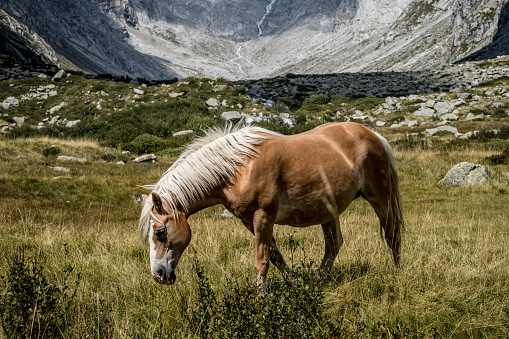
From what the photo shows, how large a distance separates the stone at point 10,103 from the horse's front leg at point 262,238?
36.8 meters

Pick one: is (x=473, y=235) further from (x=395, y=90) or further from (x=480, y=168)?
(x=395, y=90)

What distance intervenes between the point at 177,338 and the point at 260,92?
42.2 m

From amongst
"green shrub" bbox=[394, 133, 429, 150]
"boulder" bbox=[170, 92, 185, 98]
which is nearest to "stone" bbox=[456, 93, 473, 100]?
"green shrub" bbox=[394, 133, 429, 150]

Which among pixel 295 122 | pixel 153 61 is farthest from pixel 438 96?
pixel 153 61

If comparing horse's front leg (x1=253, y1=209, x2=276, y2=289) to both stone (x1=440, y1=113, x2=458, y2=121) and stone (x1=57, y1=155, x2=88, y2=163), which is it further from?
stone (x1=440, y1=113, x2=458, y2=121)

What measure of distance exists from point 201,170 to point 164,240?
0.85 metres

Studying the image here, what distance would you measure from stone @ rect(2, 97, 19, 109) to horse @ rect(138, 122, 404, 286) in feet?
118

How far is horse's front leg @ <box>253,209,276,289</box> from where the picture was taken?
3787 millimetres

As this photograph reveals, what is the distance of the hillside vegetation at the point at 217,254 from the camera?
3.09 meters

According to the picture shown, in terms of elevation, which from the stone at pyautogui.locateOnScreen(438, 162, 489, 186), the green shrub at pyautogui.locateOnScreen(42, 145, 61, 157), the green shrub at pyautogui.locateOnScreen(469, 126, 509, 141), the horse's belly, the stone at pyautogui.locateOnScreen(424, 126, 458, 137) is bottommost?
the stone at pyautogui.locateOnScreen(424, 126, 458, 137)

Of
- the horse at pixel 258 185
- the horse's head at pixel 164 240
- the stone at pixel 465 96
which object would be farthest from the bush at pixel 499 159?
the stone at pixel 465 96

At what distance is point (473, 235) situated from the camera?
6.89 m

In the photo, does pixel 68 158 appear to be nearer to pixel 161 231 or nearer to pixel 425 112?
pixel 161 231

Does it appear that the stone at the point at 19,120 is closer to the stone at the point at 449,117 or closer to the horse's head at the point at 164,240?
the horse's head at the point at 164,240
